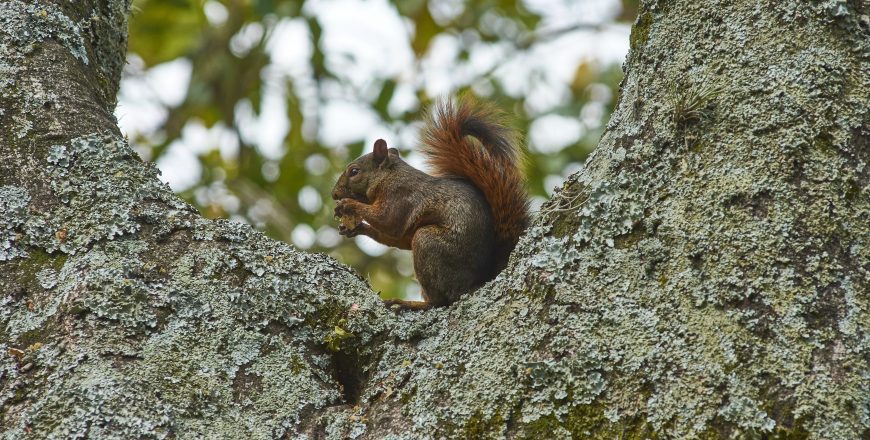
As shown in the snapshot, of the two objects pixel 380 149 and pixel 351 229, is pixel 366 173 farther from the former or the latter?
pixel 351 229

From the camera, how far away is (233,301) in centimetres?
184

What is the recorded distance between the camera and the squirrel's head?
143 inches

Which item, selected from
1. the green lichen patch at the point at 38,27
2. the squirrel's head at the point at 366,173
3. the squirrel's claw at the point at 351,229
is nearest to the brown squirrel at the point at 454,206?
the squirrel's claw at the point at 351,229

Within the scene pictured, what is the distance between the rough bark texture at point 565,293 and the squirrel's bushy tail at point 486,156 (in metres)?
0.97

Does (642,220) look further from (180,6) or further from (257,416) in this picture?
(180,6)

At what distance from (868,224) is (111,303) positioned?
1.41 m

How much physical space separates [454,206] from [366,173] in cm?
81

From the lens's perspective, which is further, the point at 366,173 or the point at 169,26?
the point at 169,26

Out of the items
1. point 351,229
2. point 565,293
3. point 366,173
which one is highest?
point 366,173

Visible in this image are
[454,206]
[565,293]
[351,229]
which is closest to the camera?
[565,293]

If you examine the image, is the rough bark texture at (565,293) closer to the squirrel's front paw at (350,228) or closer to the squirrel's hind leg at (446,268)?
the squirrel's hind leg at (446,268)

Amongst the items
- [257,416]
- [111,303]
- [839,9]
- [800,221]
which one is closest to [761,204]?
[800,221]

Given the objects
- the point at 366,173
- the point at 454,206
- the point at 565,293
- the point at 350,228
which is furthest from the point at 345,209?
the point at 565,293

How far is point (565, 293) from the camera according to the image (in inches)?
63.8
